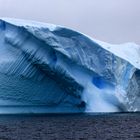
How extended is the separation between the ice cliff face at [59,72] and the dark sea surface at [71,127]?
769 millimetres

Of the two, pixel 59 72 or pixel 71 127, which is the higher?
pixel 59 72

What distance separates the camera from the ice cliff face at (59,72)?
86.6 ft

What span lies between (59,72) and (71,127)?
3472 mm

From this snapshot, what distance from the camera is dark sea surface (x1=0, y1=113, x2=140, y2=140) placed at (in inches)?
833

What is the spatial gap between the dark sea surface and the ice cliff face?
77 centimetres

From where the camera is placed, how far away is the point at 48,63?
26.2m

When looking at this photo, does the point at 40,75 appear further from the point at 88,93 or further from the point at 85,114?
the point at 85,114

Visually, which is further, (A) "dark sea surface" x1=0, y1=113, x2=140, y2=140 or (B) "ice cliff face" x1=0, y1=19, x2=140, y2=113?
(B) "ice cliff face" x1=0, y1=19, x2=140, y2=113

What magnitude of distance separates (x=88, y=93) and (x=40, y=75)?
281 cm

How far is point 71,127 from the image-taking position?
24203 mm

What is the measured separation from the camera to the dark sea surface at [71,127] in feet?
69.4

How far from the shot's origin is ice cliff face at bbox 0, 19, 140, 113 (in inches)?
1039

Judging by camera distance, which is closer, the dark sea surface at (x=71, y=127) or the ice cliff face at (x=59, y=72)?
the dark sea surface at (x=71, y=127)

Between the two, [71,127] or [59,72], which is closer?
[71,127]
